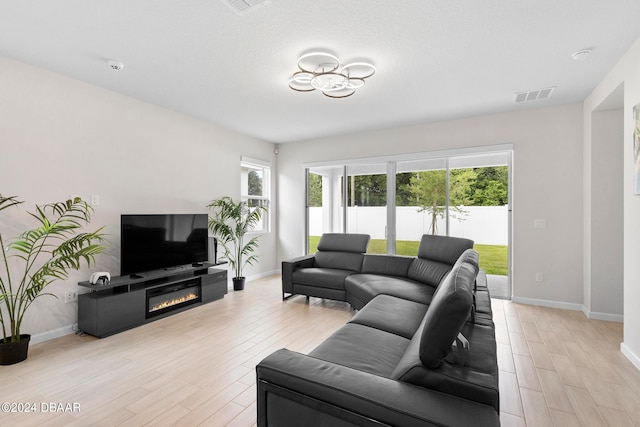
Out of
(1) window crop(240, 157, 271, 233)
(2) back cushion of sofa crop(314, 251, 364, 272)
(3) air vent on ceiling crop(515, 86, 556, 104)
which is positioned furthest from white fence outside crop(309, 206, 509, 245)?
(1) window crop(240, 157, 271, 233)

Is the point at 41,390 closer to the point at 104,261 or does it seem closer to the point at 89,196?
the point at 104,261

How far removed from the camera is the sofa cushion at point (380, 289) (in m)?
3.16

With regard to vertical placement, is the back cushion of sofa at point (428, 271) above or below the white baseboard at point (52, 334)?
above

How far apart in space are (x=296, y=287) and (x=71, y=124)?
3279 mm

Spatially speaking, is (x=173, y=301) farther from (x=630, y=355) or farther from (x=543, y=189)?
(x=543, y=189)

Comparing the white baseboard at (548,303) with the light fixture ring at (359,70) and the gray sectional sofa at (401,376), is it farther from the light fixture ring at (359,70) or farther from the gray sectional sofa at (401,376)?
the light fixture ring at (359,70)

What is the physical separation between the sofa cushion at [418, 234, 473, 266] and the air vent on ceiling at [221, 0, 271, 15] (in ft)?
10.2

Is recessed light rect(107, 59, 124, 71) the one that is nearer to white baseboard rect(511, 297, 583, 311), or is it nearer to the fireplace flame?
the fireplace flame

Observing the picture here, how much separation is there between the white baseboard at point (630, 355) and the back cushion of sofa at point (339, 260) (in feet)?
9.10

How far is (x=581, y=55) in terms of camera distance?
2.72m

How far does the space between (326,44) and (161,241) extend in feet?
9.93

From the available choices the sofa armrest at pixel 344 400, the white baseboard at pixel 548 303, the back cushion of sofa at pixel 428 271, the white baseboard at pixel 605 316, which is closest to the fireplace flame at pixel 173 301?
the sofa armrest at pixel 344 400

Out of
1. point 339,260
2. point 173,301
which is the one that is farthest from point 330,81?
point 173,301

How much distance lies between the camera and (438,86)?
11.2ft
